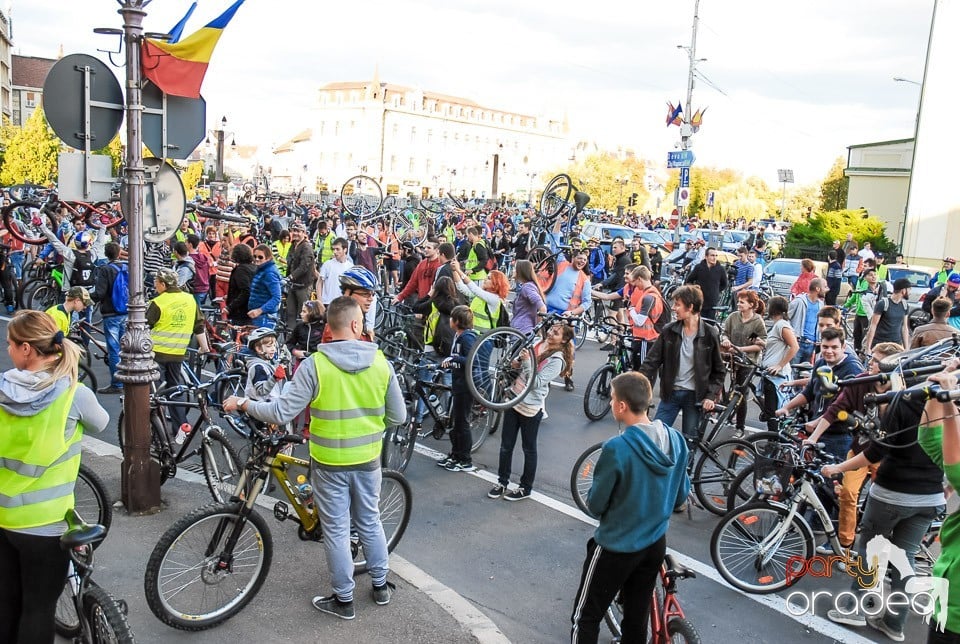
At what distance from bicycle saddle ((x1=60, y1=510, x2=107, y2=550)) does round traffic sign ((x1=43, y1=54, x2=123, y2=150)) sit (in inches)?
115

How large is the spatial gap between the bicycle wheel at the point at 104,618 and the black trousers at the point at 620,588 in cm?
208

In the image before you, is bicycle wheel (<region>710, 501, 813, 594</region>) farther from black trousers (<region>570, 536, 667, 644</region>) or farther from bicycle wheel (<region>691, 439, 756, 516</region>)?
black trousers (<region>570, 536, 667, 644</region>)

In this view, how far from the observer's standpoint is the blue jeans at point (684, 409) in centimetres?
673

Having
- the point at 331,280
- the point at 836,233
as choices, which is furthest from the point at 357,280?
the point at 836,233

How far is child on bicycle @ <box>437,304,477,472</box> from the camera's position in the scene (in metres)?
7.50

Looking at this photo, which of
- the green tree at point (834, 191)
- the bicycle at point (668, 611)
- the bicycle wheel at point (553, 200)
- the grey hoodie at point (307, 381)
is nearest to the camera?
the bicycle at point (668, 611)

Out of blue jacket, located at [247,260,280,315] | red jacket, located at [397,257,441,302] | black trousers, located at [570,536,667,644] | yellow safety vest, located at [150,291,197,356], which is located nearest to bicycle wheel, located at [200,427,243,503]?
yellow safety vest, located at [150,291,197,356]

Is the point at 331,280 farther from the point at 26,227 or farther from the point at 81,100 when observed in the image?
the point at 26,227

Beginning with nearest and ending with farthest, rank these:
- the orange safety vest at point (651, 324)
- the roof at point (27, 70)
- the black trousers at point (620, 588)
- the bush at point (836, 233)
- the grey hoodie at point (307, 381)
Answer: the black trousers at point (620, 588)
the grey hoodie at point (307, 381)
the orange safety vest at point (651, 324)
the bush at point (836, 233)
the roof at point (27, 70)

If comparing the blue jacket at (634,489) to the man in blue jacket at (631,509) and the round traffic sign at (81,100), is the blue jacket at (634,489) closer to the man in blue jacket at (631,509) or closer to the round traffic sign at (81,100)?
the man in blue jacket at (631,509)

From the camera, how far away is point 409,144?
11156cm

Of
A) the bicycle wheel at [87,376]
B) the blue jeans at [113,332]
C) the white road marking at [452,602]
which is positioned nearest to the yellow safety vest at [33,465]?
the white road marking at [452,602]

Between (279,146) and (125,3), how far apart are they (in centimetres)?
12967

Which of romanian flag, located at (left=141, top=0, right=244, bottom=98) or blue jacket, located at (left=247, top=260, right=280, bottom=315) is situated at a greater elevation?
romanian flag, located at (left=141, top=0, right=244, bottom=98)
